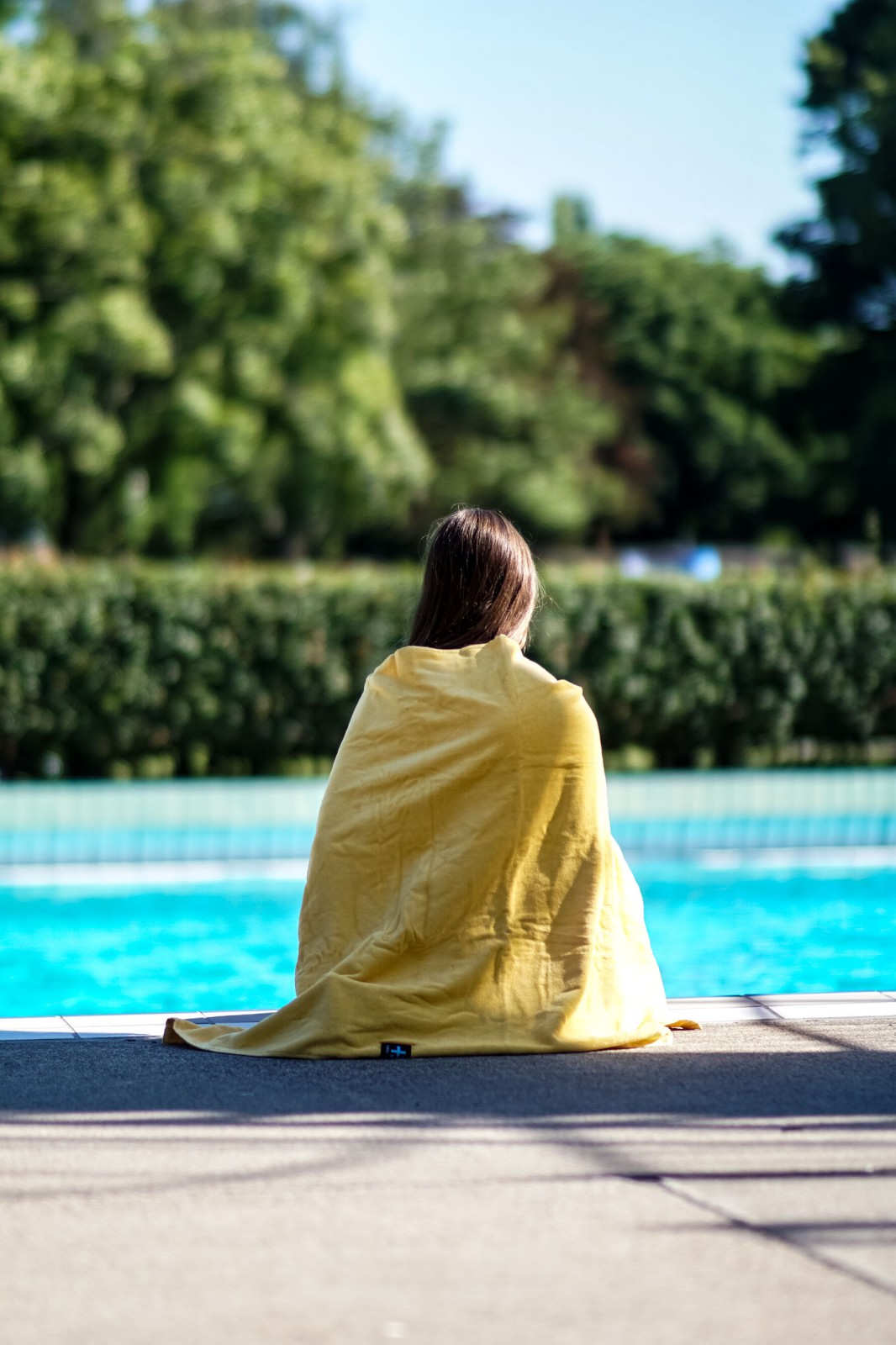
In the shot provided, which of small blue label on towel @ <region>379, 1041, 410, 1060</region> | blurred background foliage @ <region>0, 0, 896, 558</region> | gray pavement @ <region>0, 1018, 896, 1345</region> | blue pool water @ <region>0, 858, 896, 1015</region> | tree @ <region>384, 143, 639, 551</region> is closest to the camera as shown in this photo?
gray pavement @ <region>0, 1018, 896, 1345</region>

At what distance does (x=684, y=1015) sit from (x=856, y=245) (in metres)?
27.9

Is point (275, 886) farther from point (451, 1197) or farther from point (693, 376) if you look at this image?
point (693, 376)

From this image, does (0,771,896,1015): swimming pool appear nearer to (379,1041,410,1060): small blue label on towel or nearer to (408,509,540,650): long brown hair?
(379,1041,410,1060): small blue label on towel

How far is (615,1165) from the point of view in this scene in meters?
3.65

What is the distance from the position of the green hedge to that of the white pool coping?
8.89 m

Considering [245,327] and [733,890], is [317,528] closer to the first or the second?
[245,327]

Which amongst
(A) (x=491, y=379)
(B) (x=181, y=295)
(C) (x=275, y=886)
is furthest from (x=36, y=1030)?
(A) (x=491, y=379)

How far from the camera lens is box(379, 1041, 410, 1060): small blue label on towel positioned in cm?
469

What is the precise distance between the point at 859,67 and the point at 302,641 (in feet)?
73.1

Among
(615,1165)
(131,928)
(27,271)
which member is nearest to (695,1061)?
(615,1165)

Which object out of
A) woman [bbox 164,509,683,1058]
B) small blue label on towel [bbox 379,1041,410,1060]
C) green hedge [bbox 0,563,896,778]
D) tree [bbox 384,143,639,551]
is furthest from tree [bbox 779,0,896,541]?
small blue label on towel [bbox 379,1041,410,1060]

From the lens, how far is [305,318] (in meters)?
25.8

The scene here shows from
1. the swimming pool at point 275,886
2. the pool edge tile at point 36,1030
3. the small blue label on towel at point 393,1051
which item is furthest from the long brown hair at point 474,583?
the swimming pool at point 275,886

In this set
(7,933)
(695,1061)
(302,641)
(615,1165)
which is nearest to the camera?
(615,1165)
